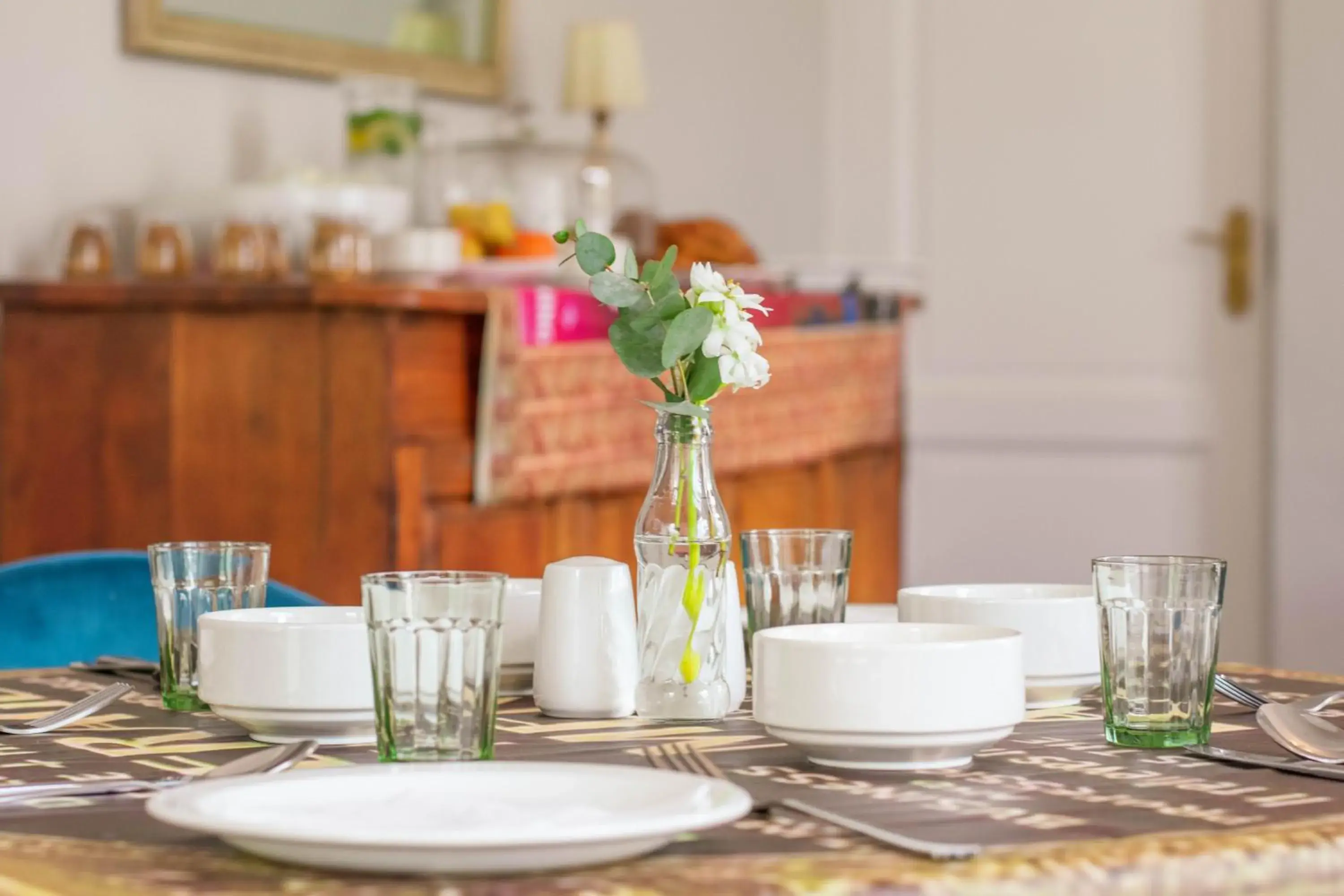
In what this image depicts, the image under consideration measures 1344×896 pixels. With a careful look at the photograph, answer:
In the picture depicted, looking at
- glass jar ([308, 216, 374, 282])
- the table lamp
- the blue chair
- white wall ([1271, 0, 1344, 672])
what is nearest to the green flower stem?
the blue chair

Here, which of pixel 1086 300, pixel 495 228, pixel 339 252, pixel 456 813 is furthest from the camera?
pixel 1086 300

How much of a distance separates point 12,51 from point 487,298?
0.91m

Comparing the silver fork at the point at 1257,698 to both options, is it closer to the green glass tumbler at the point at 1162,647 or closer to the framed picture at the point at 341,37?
the green glass tumbler at the point at 1162,647

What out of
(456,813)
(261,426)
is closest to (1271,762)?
(456,813)

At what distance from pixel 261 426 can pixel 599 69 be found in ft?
4.30

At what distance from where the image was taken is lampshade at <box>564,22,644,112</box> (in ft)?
11.5

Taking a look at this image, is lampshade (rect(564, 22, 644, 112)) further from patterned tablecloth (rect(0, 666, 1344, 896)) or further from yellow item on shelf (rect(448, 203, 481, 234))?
patterned tablecloth (rect(0, 666, 1344, 896))

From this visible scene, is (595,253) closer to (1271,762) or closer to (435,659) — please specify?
(435,659)

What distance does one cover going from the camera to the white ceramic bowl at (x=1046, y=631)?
1.12m

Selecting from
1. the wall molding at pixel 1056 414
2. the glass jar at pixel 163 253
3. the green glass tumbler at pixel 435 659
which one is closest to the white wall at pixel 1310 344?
the wall molding at pixel 1056 414

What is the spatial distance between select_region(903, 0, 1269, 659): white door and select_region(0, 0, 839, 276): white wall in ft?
1.10

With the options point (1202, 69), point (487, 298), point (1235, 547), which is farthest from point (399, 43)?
point (1235, 547)

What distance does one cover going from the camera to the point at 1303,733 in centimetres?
100

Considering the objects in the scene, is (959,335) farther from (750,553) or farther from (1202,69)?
(750,553)
